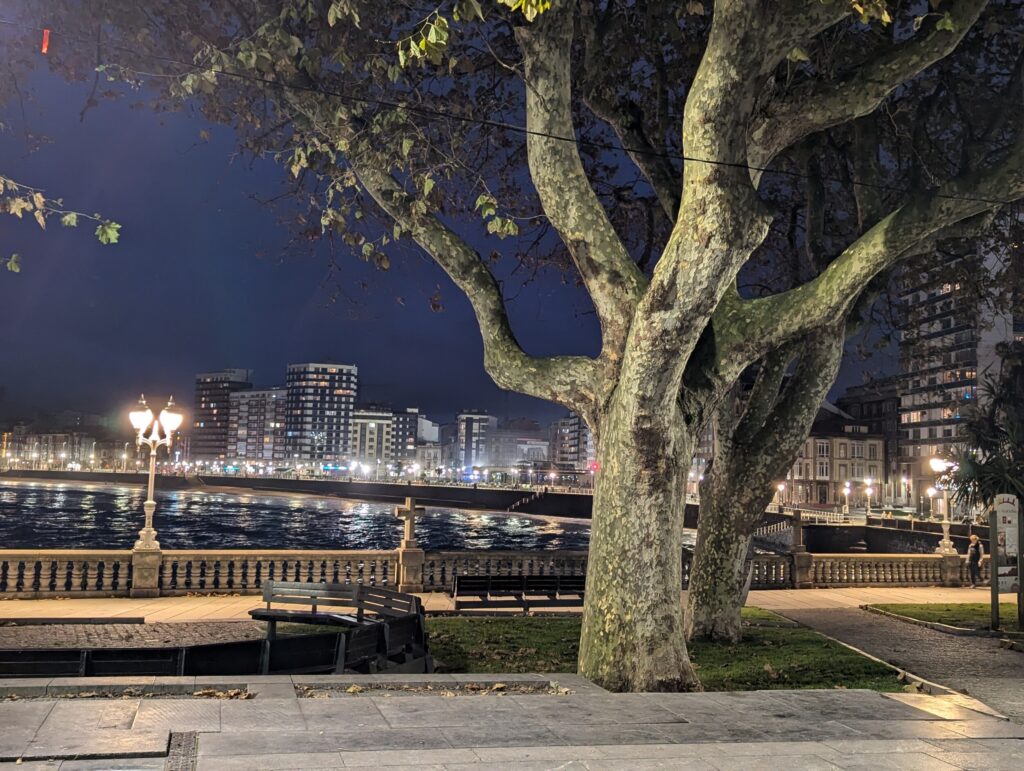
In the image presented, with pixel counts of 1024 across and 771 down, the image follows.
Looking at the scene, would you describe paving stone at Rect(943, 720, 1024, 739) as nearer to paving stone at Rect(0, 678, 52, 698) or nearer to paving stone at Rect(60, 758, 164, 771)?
paving stone at Rect(60, 758, 164, 771)

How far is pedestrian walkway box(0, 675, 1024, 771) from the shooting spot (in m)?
5.48

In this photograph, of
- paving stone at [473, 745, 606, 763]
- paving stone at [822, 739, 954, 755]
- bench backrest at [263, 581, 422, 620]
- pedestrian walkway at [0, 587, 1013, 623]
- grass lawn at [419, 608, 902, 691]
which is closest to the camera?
paving stone at [473, 745, 606, 763]

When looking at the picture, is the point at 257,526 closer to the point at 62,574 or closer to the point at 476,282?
the point at 62,574

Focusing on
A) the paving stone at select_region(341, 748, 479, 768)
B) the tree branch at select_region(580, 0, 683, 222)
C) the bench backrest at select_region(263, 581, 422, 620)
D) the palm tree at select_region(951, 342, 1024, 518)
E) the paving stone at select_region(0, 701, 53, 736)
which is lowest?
the paving stone at select_region(341, 748, 479, 768)

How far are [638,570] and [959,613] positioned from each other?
11.7 metres

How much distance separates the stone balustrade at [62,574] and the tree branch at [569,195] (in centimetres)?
1183

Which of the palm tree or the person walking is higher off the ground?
the palm tree

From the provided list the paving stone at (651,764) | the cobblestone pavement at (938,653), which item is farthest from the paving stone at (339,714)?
the cobblestone pavement at (938,653)

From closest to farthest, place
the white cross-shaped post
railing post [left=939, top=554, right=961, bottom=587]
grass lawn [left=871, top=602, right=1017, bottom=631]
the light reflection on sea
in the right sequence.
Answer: grass lawn [left=871, top=602, right=1017, bottom=631] < the white cross-shaped post < railing post [left=939, top=554, right=961, bottom=587] < the light reflection on sea

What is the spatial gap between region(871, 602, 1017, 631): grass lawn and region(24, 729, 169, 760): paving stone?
14387 millimetres

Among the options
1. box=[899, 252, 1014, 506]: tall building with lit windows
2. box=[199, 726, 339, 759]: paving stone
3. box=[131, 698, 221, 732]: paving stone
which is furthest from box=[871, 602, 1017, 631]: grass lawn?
box=[899, 252, 1014, 506]: tall building with lit windows

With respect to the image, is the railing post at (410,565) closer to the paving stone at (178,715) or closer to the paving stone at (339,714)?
the paving stone at (339,714)

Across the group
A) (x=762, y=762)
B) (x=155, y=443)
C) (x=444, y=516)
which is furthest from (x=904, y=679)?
(x=444, y=516)

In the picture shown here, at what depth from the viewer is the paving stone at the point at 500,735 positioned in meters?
6.07
